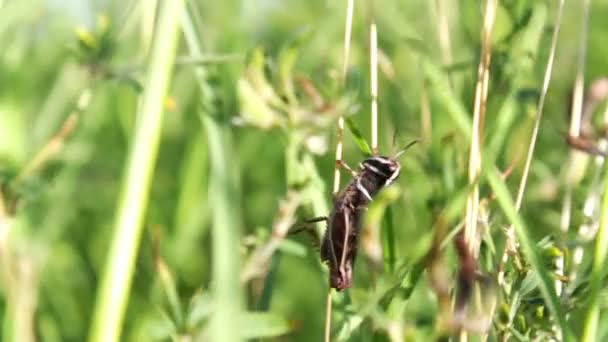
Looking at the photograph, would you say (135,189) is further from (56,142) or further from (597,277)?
(56,142)

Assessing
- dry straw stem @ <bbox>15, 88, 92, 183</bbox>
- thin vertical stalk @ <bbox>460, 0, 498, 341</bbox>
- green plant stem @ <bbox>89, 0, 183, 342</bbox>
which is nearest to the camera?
green plant stem @ <bbox>89, 0, 183, 342</bbox>

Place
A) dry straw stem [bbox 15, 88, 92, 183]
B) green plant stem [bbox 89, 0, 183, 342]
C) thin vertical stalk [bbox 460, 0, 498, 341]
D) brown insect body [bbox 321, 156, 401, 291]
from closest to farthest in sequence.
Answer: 1. green plant stem [bbox 89, 0, 183, 342]
2. brown insect body [bbox 321, 156, 401, 291]
3. thin vertical stalk [bbox 460, 0, 498, 341]
4. dry straw stem [bbox 15, 88, 92, 183]

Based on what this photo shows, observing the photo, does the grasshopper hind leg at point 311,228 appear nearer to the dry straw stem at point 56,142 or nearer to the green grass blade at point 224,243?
the green grass blade at point 224,243

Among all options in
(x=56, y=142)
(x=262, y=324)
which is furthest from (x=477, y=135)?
(x=56, y=142)

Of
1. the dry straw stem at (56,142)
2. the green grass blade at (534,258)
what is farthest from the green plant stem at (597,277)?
the dry straw stem at (56,142)

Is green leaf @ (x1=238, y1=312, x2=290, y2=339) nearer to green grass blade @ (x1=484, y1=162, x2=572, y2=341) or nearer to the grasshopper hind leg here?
the grasshopper hind leg

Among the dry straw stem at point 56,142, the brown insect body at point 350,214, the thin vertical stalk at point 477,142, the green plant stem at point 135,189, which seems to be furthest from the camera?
the dry straw stem at point 56,142

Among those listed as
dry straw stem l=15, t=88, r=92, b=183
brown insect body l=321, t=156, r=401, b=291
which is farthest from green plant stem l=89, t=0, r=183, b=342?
dry straw stem l=15, t=88, r=92, b=183
